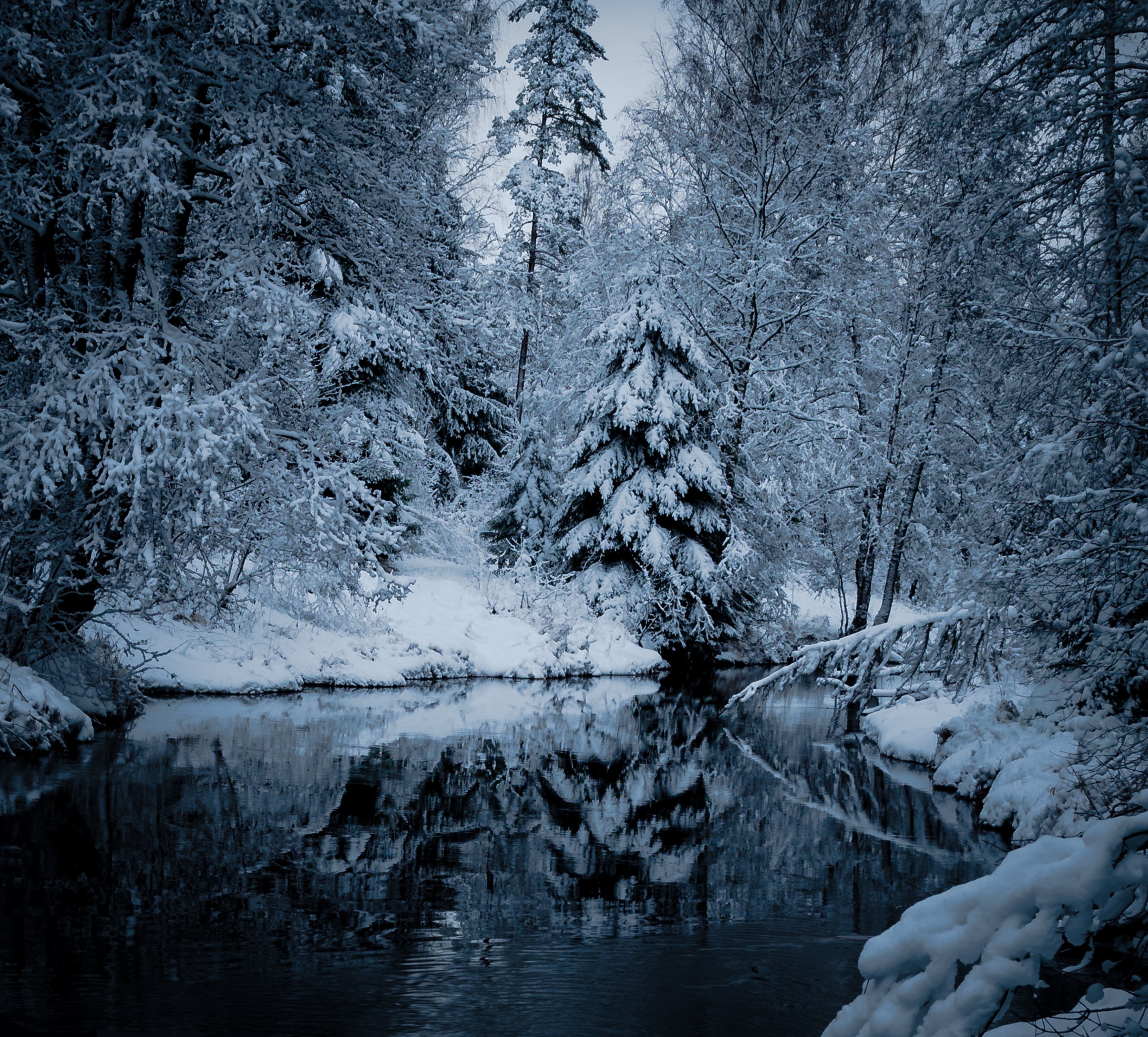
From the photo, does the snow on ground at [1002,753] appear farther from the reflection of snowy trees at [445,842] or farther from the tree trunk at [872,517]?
the tree trunk at [872,517]

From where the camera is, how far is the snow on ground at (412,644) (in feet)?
47.2

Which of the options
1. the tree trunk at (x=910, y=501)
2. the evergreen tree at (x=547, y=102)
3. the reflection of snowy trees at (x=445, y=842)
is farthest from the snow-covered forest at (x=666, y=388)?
the evergreen tree at (x=547, y=102)

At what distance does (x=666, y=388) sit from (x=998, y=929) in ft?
62.0

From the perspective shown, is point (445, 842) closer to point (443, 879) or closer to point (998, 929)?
point (443, 879)

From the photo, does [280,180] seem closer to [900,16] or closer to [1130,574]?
[1130,574]

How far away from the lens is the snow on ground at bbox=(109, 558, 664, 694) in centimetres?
1440

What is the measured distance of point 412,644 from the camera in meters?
17.5

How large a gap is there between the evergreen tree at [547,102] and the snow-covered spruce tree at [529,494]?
493cm

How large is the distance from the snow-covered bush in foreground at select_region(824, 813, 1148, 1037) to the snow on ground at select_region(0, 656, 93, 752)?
346 inches

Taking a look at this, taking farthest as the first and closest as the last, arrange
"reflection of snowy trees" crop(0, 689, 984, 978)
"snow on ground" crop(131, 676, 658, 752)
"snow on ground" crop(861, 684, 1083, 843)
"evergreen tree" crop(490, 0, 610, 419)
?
"evergreen tree" crop(490, 0, 610, 419)
"snow on ground" crop(131, 676, 658, 752)
"snow on ground" crop(861, 684, 1083, 843)
"reflection of snowy trees" crop(0, 689, 984, 978)

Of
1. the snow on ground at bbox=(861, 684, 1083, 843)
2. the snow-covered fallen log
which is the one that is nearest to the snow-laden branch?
the snow-covered fallen log

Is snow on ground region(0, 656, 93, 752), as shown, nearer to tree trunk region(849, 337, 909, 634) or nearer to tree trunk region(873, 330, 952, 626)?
tree trunk region(849, 337, 909, 634)

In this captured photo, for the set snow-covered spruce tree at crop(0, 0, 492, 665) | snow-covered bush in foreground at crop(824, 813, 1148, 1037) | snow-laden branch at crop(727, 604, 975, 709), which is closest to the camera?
snow-covered bush in foreground at crop(824, 813, 1148, 1037)

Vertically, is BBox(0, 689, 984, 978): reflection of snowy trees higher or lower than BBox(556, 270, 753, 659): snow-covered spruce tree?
lower
